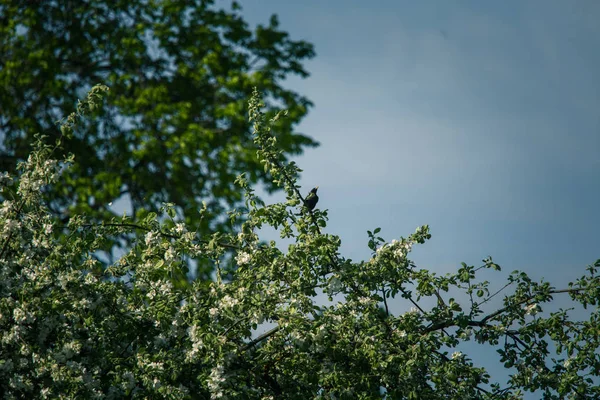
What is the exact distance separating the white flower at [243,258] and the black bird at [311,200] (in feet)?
2.06

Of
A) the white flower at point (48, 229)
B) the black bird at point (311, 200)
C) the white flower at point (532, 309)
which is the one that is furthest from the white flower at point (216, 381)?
the white flower at point (532, 309)

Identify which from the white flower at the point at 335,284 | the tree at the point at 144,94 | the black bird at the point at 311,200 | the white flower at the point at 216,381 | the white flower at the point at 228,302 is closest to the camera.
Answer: the white flower at the point at 216,381

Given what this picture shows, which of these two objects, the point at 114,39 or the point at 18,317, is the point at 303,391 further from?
the point at 114,39

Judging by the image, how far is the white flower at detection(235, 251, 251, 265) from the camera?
5.68m

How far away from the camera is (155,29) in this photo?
17.7 m

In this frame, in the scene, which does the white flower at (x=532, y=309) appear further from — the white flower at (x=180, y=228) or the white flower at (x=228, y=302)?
the white flower at (x=180, y=228)

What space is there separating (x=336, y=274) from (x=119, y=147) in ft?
40.7

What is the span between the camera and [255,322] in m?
5.39

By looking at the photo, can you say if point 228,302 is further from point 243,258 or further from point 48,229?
point 48,229

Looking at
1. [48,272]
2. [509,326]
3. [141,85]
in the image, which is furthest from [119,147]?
[509,326]

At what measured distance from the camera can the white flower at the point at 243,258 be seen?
568cm

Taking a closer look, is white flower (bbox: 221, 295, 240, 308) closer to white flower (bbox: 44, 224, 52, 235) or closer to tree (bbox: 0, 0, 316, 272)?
white flower (bbox: 44, 224, 52, 235)

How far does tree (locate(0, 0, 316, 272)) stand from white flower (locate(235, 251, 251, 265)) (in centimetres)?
1044

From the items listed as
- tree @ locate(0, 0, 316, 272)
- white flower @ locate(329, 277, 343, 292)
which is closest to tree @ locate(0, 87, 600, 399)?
white flower @ locate(329, 277, 343, 292)
